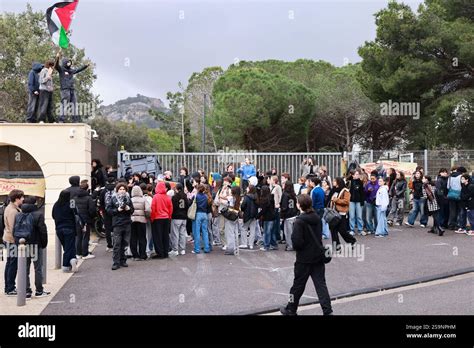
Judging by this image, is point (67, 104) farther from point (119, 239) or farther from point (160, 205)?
point (119, 239)

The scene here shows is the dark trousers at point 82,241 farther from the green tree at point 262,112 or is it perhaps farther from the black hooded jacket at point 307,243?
the green tree at point 262,112

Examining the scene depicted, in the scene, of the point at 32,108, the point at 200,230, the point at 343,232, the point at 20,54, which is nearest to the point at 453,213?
the point at 343,232

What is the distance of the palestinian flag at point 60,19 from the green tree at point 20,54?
13780 mm

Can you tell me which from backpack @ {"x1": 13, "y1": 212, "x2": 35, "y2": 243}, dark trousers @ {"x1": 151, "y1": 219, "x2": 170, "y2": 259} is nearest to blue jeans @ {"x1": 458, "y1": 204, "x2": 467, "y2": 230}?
dark trousers @ {"x1": 151, "y1": 219, "x2": 170, "y2": 259}

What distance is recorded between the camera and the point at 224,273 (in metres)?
10.5

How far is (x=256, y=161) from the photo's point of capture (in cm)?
2034

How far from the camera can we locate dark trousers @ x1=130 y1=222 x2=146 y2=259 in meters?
11.8

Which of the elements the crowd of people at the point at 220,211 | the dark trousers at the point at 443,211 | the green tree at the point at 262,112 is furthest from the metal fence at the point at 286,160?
the green tree at the point at 262,112

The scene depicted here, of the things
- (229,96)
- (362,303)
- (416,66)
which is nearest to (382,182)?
(362,303)

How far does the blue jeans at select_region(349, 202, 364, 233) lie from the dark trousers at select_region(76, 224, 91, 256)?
7.26 m

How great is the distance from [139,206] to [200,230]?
193cm

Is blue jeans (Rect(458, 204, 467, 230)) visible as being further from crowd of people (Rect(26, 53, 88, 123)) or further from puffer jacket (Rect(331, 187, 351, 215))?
crowd of people (Rect(26, 53, 88, 123))

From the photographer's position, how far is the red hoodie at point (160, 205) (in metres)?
11.9

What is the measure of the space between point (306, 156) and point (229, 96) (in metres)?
11.2
